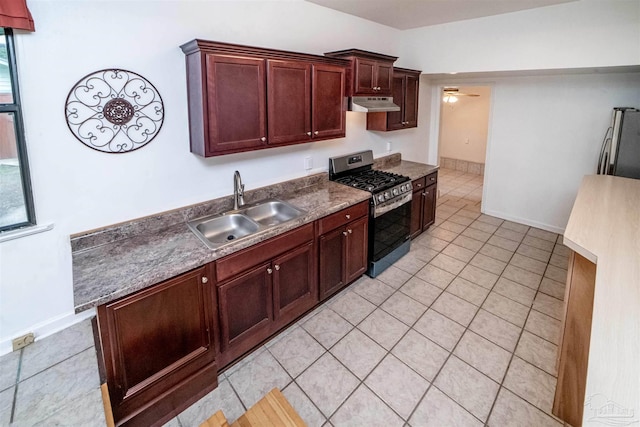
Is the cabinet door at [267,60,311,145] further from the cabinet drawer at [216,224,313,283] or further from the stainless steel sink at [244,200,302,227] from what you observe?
the cabinet drawer at [216,224,313,283]

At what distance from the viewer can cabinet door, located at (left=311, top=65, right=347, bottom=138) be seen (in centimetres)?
272

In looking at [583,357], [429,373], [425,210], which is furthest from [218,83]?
[425,210]

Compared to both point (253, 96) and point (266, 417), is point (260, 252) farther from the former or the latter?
point (253, 96)

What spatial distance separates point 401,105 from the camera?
3988mm

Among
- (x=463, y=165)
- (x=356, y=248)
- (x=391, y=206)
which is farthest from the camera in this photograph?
(x=463, y=165)

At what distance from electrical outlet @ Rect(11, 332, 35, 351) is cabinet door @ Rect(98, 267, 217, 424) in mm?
726

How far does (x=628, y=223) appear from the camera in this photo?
2049 millimetres

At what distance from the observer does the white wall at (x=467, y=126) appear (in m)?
7.16

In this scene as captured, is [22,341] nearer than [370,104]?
Yes

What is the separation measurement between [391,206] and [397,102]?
140 cm

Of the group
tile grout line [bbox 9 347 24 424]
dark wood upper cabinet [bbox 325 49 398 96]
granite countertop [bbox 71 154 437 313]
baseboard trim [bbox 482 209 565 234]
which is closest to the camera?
tile grout line [bbox 9 347 24 424]

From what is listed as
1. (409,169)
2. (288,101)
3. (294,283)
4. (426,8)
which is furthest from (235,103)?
(409,169)

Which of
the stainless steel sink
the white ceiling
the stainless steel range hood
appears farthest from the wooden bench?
the white ceiling

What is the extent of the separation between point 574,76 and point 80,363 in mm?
5377
